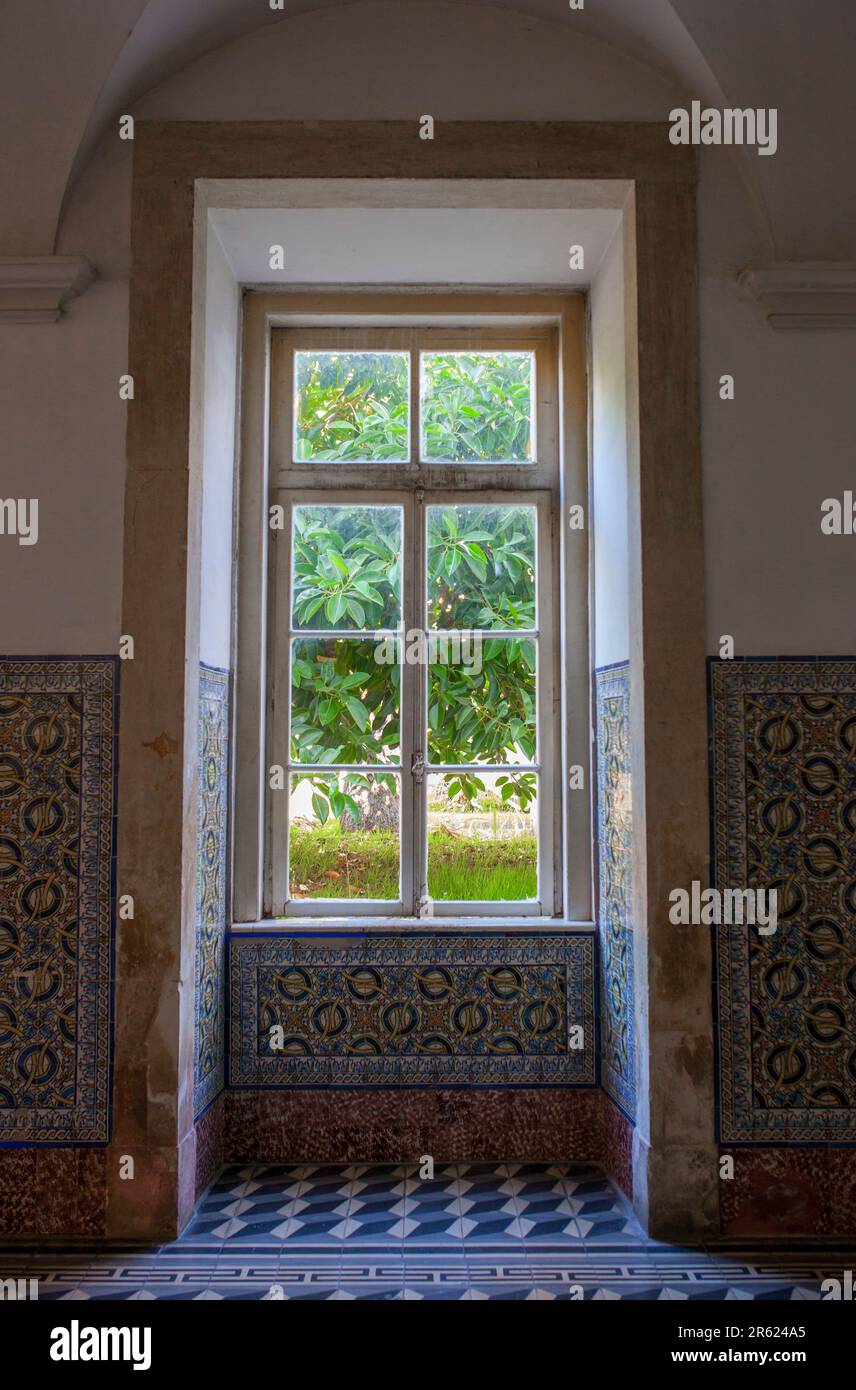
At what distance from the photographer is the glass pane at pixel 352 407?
14.4ft

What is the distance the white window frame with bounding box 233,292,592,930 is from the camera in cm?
421

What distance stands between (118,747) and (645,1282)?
7.17 feet

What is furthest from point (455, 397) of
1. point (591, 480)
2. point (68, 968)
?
point (68, 968)

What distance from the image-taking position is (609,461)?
13.0 ft

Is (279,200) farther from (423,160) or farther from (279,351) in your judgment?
(279,351)

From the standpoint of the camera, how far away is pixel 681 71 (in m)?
3.51

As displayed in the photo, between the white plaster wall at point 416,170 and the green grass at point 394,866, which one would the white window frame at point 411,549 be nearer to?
the green grass at point 394,866

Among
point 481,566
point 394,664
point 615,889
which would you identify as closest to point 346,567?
point 394,664

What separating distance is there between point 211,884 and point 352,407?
6.45 feet

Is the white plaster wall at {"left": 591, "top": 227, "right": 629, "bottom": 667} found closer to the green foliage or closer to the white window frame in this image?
the white window frame

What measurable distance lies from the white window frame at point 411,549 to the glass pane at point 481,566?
52mm

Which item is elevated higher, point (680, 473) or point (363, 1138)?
point (680, 473)

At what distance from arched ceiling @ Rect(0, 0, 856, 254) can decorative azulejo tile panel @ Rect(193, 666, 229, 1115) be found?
1635 millimetres

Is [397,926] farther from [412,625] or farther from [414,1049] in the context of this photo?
[412,625]
